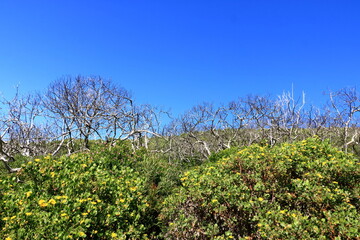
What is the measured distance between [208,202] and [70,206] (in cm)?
208

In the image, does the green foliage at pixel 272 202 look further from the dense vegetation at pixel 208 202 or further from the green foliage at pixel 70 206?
the green foliage at pixel 70 206

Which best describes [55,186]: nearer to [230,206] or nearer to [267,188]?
[230,206]

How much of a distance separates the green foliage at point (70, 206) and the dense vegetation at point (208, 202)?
0.04ft

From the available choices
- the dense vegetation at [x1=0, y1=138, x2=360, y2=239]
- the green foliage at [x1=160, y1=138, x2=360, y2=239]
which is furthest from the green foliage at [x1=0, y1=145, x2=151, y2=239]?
the green foliage at [x1=160, y1=138, x2=360, y2=239]

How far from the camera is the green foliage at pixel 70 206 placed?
10.5ft

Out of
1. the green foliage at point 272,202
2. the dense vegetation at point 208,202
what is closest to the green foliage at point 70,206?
the dense vegetation at point 208,202

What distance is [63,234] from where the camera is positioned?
3.03 m

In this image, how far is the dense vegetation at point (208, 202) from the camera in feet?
10.7

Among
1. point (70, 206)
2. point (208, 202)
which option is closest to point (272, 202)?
point (208, 202)

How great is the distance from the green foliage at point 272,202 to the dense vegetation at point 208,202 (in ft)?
0.05

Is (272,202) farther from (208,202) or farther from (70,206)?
(70,206)

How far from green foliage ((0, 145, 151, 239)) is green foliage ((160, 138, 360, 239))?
729 millimetres

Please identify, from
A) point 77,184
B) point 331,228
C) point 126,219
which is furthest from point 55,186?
point 331,228

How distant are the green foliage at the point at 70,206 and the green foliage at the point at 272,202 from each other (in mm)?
729
